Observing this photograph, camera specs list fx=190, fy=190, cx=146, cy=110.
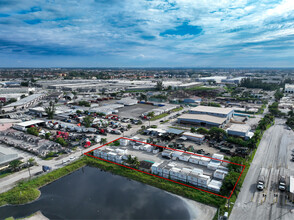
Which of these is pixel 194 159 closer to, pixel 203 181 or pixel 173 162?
pixel 173 162

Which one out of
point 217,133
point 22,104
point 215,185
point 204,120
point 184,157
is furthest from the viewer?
point 22,104

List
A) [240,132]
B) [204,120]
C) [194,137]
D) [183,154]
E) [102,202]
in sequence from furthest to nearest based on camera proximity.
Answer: [204,120] < [240,132] < [194,137] < [183,154] < [102,202]

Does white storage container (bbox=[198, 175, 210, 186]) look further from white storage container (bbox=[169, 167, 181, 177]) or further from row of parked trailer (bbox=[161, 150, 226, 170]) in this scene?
row of parked trailer (bbox=[161, 150, 226, 170])

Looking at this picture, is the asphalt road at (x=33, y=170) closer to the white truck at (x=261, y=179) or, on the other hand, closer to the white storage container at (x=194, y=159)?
the white storage container at (x=194, y=159)

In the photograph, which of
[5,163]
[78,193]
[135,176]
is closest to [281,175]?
[135,176]

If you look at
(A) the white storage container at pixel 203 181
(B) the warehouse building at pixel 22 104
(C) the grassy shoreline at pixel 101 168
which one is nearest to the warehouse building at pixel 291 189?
(C) the grassy shoreline at pixel 101 168

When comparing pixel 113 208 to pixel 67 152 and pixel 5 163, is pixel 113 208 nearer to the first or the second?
Answer: pixel 67 152

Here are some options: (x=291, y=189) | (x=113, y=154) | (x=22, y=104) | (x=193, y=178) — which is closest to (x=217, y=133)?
(x=193, y=178)
